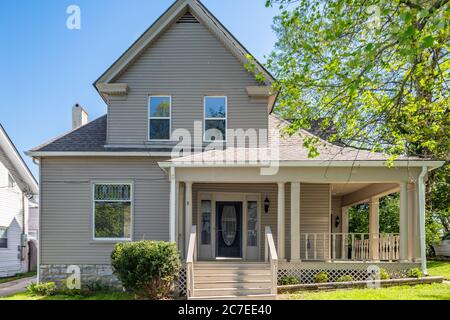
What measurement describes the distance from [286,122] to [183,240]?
5.60 m

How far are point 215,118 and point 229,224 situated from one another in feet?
11.4

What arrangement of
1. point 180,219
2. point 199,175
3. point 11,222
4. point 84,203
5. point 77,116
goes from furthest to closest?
1. point 11,222
2. point 77,116
3. point 84,203
4. point 180,219
5. point 199,175

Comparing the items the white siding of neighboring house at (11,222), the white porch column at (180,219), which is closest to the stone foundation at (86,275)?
the white porch column at (180,219)

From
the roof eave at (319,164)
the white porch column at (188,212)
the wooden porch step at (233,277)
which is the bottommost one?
the wooden porch step at (233,277)

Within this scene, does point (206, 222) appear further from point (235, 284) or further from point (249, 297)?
point (249, 297)

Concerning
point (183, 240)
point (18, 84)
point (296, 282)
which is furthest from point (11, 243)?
point (296, 282)

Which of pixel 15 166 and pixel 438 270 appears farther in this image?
pixel 15 166

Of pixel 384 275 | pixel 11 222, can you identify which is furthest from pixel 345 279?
pixel 11 222

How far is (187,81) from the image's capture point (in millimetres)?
14094

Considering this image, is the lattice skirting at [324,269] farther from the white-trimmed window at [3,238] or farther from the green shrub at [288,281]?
the white-trimmed window at [3,238]

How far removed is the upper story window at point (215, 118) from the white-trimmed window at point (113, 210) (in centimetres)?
304

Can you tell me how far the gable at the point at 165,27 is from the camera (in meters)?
13.8

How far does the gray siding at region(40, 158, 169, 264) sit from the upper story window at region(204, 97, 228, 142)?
2031 mm

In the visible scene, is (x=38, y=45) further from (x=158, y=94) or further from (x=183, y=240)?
(x=183, y=240)
